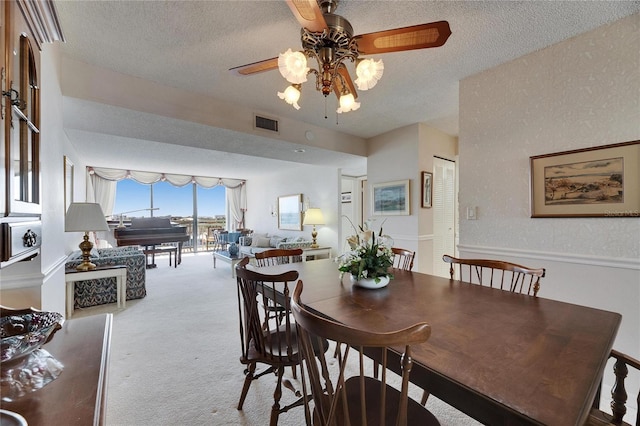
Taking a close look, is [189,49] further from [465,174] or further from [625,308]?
[625,308]

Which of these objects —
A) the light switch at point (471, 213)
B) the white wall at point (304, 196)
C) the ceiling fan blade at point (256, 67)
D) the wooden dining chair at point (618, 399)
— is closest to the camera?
the wooden dining chair at point (618, 399)

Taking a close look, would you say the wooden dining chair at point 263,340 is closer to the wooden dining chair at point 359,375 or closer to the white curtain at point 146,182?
the wooden dining chair at point 359,375

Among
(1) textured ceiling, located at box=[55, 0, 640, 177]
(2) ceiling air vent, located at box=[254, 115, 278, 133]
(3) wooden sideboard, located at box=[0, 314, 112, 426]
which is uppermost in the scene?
(1) textured ceiling, located at box=[55, 0, 640, 177]

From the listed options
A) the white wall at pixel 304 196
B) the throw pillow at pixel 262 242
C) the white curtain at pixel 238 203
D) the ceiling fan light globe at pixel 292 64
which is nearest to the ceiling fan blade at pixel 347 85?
the ceiling fan light globe at pixel 292 64

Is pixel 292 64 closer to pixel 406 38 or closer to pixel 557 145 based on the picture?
pixel 406 38

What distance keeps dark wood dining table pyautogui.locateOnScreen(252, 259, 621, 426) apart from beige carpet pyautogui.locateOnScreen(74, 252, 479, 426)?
2.80ft

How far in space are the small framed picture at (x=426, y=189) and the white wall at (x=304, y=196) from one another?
231cm

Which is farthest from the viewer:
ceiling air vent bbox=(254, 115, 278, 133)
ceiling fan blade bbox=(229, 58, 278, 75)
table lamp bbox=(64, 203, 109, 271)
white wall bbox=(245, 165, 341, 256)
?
white wall bbox=(245, 165, 341, 256)

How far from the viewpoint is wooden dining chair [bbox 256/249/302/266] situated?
2.48m

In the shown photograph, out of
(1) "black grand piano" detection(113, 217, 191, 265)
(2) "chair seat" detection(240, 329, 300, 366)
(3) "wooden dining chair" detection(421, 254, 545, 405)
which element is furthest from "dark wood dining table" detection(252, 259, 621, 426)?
(1) "black grand piano" detection(113, 217, 191, 265)

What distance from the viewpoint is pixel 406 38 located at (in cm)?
141

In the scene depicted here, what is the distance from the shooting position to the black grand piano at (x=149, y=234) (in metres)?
6.03

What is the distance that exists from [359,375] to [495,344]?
0.48 m

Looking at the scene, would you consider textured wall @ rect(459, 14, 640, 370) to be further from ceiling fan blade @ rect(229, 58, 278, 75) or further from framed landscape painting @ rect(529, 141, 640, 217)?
ceiling fan blade @ rect(229, 58, 278, 75)
